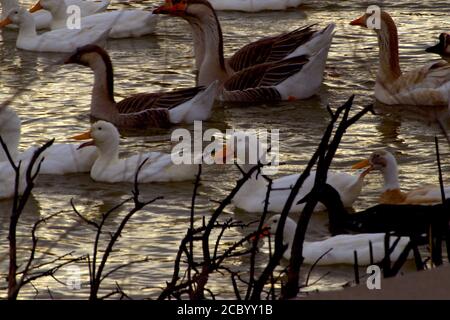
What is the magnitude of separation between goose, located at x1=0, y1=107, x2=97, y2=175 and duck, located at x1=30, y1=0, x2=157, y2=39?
4291 mm

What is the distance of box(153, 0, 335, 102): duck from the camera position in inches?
479

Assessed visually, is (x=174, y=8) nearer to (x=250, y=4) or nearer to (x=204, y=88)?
(x=204, y=88)

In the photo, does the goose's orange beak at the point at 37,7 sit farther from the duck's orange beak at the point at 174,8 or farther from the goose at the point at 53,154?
the goose at the point at 53,154

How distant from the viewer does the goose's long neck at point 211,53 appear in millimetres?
12367

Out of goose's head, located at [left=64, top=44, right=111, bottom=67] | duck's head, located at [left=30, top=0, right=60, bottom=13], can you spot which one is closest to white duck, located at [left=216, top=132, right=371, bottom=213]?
goose's head, located at [left=64, top=44, right=111, bottom=67]

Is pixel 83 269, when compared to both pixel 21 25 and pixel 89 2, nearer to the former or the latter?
pixel 21 25

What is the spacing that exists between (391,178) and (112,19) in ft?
19.8

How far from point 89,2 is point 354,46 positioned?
11.7 ft

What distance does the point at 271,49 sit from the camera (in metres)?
12.8

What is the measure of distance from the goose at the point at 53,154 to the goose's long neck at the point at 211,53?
2.52 meters

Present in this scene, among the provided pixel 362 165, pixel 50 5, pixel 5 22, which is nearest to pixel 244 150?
pixel 362 165

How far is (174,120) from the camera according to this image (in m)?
11.4

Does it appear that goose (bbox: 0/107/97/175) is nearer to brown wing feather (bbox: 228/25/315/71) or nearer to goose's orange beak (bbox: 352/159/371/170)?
goose's orange beak (bbox: 352/159/371/170)

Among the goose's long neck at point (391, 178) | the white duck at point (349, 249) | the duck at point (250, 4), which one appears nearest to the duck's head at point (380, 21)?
the duck at point (250, 4)
